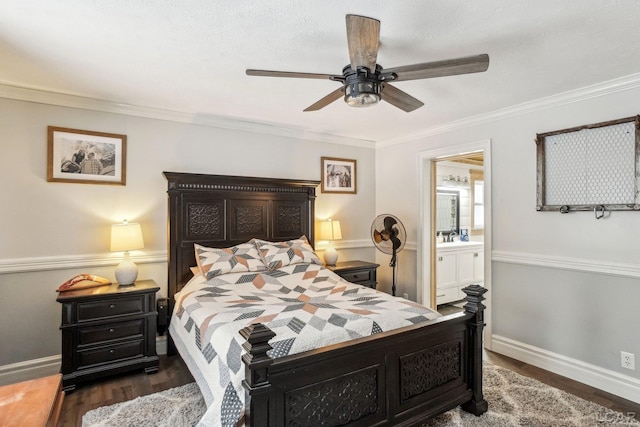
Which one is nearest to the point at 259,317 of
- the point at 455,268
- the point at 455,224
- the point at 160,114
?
the point at 160,114

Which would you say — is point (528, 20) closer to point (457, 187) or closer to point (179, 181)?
point (179, 181)

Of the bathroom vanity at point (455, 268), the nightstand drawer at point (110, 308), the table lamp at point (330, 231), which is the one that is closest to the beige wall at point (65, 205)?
the nightstand drawer at point (110, 308)

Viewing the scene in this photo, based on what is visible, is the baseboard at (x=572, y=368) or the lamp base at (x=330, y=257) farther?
the lamp base at (x=330, y=257)

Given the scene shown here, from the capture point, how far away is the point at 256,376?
150 centimetres

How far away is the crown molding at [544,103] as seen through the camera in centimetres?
256

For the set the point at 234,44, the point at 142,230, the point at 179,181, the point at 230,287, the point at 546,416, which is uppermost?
the point at 234,44

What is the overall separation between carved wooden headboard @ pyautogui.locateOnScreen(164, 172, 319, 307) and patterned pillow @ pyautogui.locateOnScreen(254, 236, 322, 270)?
0.82 feet

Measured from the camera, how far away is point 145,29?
74.9 inches

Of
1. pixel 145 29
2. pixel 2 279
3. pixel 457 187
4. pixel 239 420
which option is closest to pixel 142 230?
pixel 2 279

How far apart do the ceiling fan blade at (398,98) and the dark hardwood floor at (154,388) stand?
7.99ft

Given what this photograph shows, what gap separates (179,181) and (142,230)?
0.58 metres

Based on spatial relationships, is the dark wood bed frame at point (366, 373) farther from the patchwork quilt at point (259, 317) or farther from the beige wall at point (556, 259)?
the beige wall at point (556, 259)

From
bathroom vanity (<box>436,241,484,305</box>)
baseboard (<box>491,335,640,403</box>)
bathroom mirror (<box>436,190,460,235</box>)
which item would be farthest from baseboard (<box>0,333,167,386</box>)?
bathroom mirror (<box>436,190,460,235</box>)

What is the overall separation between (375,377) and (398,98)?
5.44 feet
